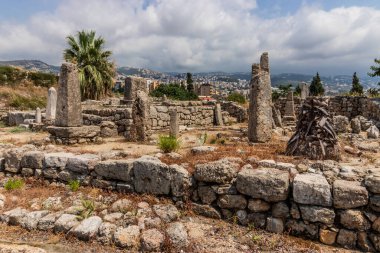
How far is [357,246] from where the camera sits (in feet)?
15.5

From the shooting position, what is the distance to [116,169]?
645 cm

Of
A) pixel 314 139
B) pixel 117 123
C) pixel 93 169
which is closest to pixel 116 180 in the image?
pixel 93 169

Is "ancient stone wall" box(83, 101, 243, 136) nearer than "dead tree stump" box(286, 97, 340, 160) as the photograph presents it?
No

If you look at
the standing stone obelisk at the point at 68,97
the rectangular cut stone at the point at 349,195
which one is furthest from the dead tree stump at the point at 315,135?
the standing stone obelisk at the point at 68,97

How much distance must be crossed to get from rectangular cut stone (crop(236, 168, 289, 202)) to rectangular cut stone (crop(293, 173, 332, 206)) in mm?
174

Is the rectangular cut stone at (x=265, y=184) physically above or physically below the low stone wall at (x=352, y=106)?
below

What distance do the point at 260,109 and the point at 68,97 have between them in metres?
5.78

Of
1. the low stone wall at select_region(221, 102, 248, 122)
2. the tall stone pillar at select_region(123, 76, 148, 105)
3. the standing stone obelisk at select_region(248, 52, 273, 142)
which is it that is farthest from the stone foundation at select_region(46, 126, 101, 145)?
the low stone wall at select_region(221, 102, 248, 122)

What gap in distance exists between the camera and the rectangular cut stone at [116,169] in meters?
6.35

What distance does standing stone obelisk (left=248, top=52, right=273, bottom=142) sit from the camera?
30.1 feet

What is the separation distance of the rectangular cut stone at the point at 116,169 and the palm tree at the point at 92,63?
22060 millimetres

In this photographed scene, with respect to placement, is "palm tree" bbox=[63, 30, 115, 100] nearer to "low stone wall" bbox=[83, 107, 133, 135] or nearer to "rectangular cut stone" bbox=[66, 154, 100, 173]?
"low stone wall" bbox=[83, 107, 133, 135]

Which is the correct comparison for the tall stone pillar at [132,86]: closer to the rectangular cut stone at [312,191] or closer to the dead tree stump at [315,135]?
the dead tree stump at [315,135]

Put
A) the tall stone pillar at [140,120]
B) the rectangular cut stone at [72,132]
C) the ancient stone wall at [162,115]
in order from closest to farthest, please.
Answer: the rectangular cut stone at [72,132] → the tall stone pillar at [140,120] → the ancient stone wall at [162,115]
